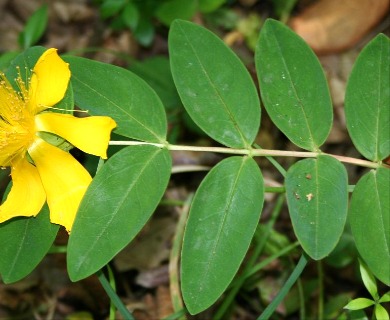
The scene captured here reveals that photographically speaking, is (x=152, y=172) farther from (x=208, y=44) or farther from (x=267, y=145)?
(x=267, y=145)

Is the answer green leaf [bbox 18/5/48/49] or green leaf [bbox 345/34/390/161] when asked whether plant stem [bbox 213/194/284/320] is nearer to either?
green leaf [bbox 345/34/390/161]

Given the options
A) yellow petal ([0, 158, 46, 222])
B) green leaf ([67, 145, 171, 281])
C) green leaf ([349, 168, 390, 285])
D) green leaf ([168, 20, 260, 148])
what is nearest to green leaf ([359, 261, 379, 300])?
green leaf ([349, 168, 390, 285])

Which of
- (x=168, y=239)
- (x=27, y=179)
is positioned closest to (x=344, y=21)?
(x=168, y=239)

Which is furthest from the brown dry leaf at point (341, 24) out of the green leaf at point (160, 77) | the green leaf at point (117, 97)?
the green leaf at point (117, 97)

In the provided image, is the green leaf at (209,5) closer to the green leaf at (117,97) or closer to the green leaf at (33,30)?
the green leaf at (33,30)

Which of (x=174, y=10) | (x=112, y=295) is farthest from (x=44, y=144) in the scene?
(x=174, y=10)
